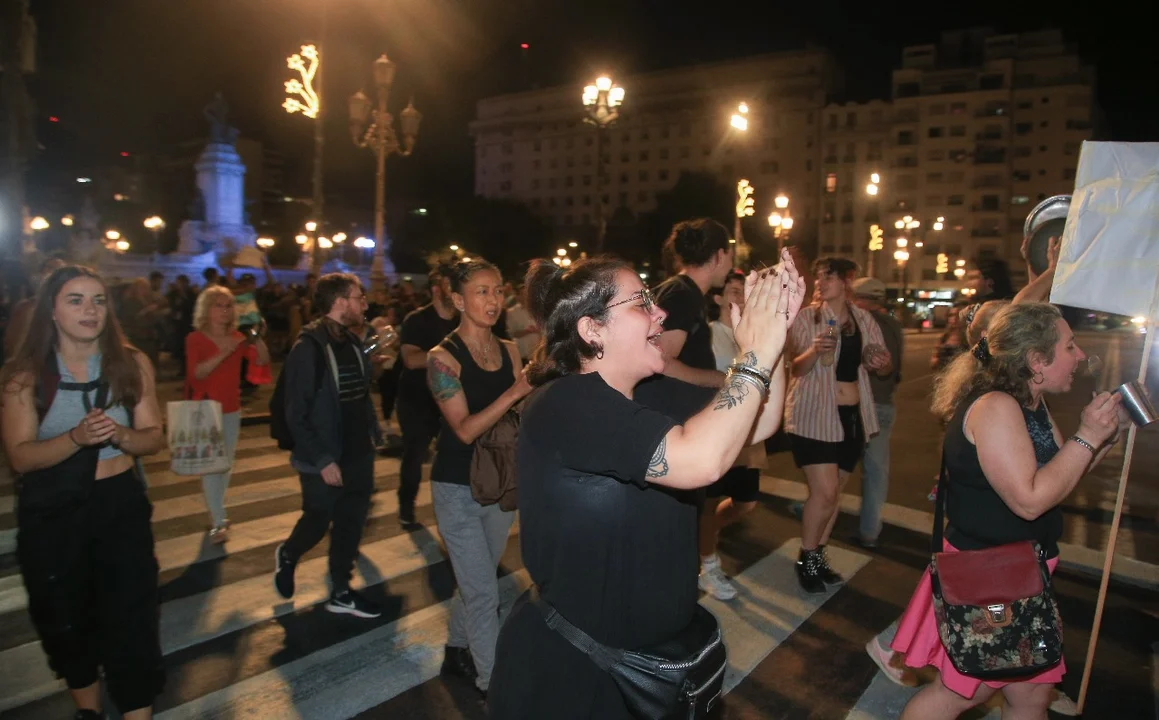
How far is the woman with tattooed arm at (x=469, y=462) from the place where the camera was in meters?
3.64

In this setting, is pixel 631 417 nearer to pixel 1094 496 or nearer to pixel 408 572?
pixel 408 572

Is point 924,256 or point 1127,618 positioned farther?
point 924,256

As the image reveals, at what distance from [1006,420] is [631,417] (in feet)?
5.81

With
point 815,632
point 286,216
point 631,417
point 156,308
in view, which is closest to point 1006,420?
point 631,417

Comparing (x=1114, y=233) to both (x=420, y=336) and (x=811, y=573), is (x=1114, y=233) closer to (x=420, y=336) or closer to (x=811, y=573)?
(x=811, y=573)

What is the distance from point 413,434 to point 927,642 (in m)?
4.85

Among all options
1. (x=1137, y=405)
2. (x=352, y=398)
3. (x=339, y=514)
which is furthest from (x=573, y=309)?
(x=339, y=514)

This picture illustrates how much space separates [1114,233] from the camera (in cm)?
348

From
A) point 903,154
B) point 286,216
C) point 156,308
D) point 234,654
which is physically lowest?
point 234,654

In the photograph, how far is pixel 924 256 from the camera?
78938 mm

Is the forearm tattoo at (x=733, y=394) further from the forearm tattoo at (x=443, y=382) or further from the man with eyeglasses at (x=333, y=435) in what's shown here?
the man with eyeglasses at (x=333, y=435)

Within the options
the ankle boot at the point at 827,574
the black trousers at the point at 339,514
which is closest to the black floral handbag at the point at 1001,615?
the ankle boot at the point at 827,574

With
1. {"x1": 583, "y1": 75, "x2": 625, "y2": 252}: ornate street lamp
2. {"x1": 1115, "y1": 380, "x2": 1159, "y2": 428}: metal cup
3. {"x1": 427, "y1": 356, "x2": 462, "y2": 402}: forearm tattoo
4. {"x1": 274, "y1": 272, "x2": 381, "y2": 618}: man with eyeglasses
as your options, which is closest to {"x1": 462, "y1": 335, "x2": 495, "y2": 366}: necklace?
{"x1": 427, "y1": 356, "x2": 462, "y2": 402}: forearm tattoo

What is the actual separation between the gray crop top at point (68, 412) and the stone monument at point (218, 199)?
3634 centimetres
